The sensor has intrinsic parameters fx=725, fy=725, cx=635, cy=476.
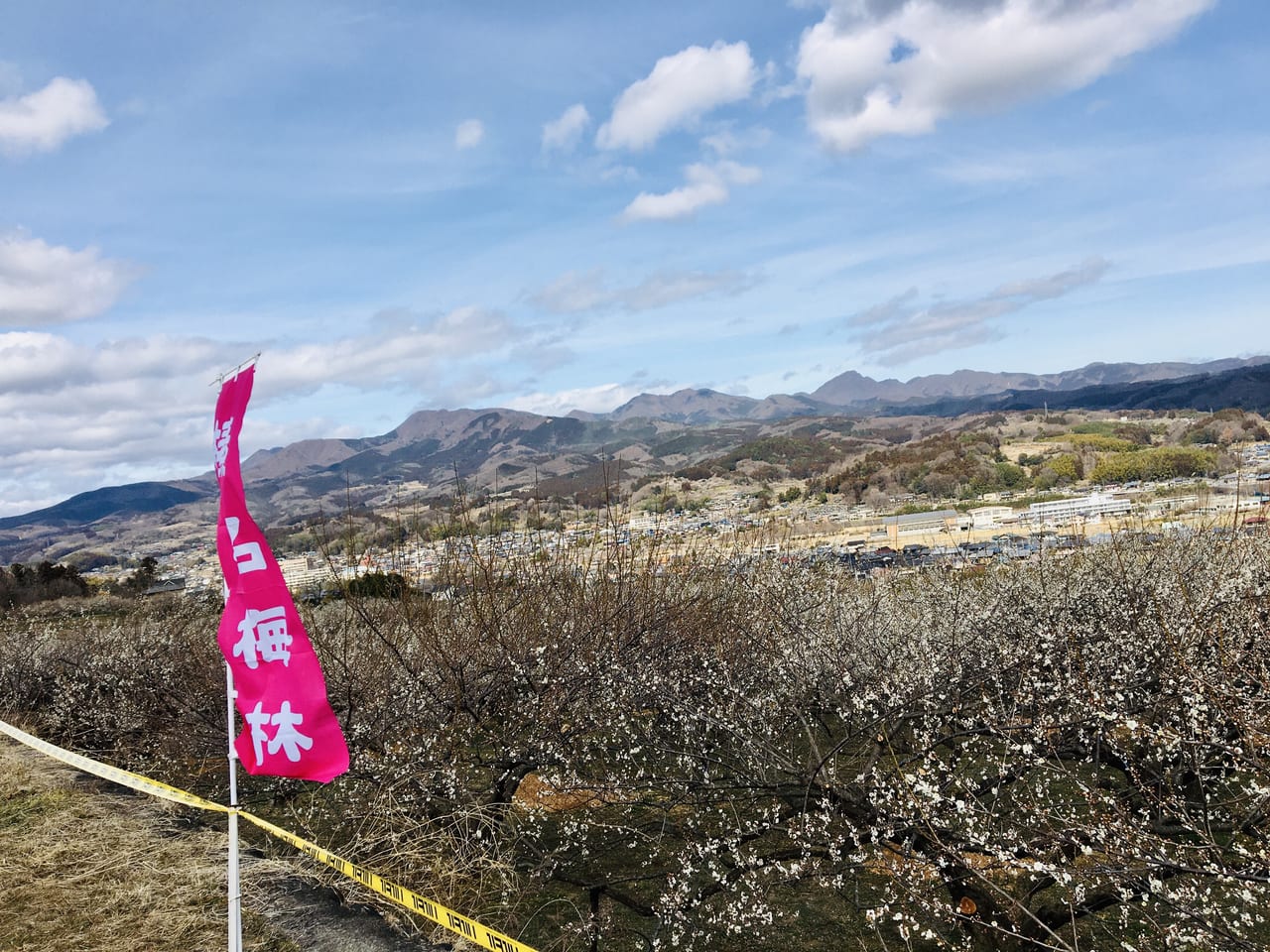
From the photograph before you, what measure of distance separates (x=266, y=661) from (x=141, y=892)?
310cm

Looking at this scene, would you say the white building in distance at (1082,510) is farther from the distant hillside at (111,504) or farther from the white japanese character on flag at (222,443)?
the distant hillside at (111,504)

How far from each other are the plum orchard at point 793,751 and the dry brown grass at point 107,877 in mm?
883

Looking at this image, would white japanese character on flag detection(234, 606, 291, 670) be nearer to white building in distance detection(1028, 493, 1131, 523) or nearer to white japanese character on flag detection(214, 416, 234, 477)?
white japanese character on flag detection(214, 416, 234, 477)

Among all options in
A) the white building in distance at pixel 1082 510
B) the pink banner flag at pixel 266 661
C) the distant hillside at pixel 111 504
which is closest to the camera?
the pink banner flag at pixel 266 661

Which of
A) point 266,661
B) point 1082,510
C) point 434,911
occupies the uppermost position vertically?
point 266,661

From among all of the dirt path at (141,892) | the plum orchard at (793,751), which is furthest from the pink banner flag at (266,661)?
the plum orchard at (793,751)

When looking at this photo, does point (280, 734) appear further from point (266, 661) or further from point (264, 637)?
point (264, 637)

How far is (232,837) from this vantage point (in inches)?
153

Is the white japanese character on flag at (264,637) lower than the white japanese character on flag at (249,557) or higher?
lower

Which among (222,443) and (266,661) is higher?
(222,443)

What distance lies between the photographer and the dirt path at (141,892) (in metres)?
4.71

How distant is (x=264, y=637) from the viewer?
12.2ft

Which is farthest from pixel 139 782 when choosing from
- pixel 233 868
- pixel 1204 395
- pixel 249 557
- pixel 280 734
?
pixel 1204 395

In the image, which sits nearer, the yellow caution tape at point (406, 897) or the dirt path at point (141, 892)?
the yellow caution tape at point (406, 897)
